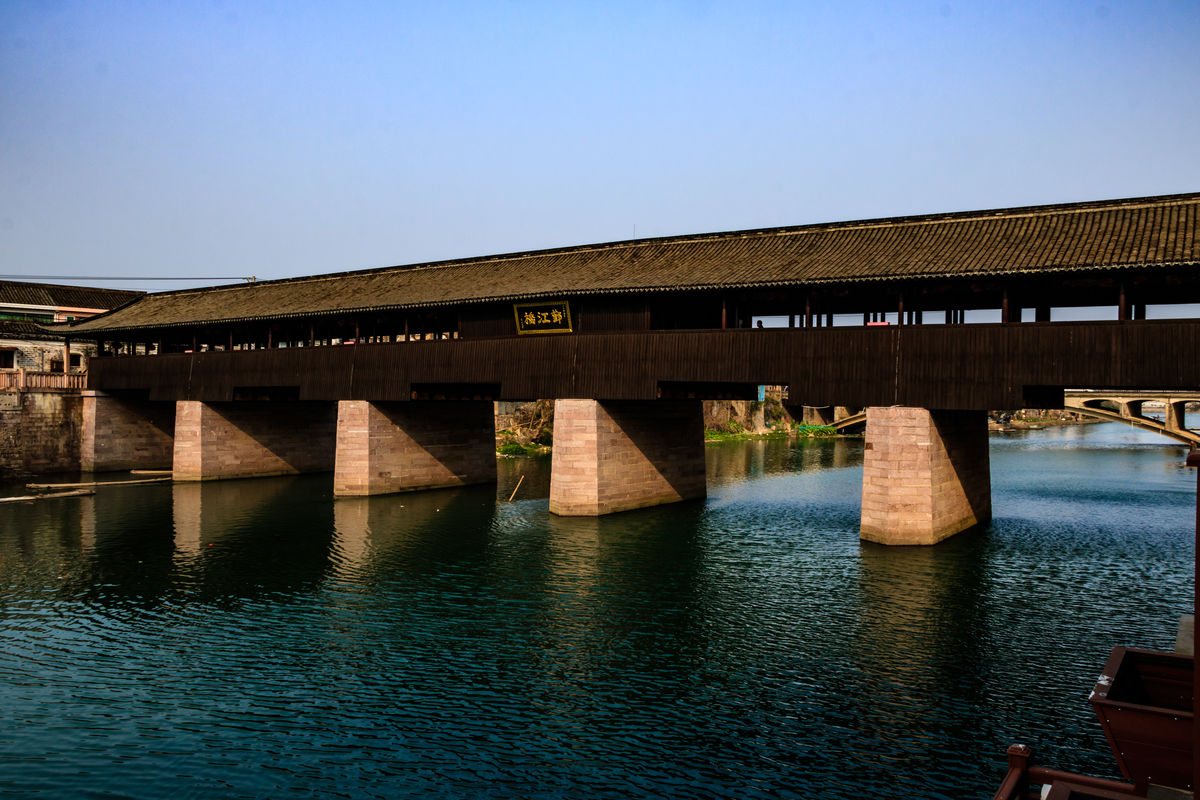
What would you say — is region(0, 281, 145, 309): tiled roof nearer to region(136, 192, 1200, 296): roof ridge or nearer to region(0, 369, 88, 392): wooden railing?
region(0, 369, 88, 392): wooden railing

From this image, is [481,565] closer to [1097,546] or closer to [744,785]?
[744,785]

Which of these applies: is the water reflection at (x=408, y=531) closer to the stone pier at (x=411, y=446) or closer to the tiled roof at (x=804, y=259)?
the stone pier at (x=411, y=446)

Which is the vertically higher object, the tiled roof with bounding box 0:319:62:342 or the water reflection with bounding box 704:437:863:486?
the tiled roof with bounding box 0:319:62:342

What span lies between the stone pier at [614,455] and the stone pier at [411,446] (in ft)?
32.4

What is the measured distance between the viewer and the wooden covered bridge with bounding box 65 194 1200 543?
22188 millimetres

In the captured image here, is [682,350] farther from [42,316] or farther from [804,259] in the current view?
[42,316]

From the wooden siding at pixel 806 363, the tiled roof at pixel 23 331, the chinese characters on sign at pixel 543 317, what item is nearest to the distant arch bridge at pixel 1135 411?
the wooden siding at pixel 806 363

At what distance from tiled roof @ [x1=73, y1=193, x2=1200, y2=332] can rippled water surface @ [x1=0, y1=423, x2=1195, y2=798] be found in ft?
27.9

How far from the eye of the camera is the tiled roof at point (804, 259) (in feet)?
70.9

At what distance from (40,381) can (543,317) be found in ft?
114

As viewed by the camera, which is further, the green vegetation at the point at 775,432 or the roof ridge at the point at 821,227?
the green vegetation at the point at 775,432

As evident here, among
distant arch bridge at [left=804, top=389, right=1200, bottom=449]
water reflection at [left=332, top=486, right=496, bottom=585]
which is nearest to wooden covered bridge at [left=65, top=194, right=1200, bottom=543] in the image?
water reflection at [left=332, top=486, right=496, bottom=585]

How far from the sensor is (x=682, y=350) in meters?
27.9

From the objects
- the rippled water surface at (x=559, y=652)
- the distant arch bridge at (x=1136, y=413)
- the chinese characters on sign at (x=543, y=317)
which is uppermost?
the chinese characters on sign at (x=543, y=317)
